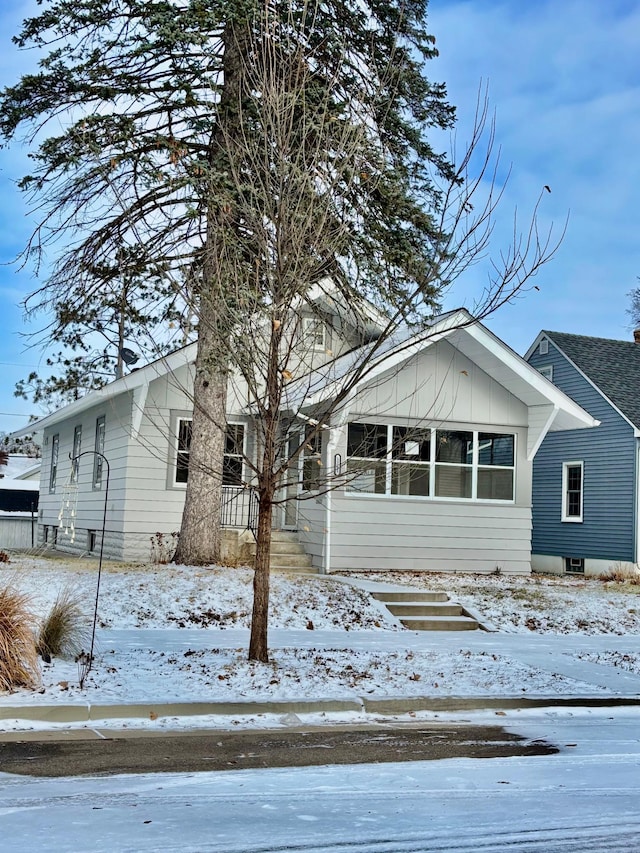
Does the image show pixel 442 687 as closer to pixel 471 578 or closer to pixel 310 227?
pixel 310 227

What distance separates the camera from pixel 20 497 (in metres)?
46.8

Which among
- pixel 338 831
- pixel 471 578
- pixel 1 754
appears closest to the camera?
pixel 338 831

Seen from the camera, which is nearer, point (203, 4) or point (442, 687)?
point (442, 687)

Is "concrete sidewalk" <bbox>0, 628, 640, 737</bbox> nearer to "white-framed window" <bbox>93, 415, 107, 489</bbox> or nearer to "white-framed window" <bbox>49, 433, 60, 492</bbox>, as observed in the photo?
"white-framed window" <bbox>93, 415, 107, 489</bbox>

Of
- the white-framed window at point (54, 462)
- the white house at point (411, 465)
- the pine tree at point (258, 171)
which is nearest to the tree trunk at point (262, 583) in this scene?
the pine tree at point (258, 171)

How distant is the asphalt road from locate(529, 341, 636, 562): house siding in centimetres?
1700

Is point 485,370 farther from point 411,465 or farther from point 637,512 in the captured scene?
point 637,512

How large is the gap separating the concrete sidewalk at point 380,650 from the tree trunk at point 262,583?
4.21 feet

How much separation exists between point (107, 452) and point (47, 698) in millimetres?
13249

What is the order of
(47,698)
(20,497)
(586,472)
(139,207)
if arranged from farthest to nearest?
1. (20,497)
2. (586,472)
3. (139,207)
4. (47,698)

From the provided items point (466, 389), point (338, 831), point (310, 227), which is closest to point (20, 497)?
point (466, 389)

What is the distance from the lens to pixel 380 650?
418 inches

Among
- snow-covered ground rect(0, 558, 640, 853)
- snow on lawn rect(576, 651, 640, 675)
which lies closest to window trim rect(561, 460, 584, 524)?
snow-covered ground rect(0, 558, 640, 853)

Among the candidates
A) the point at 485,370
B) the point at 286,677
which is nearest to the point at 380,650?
the point at 286,677
